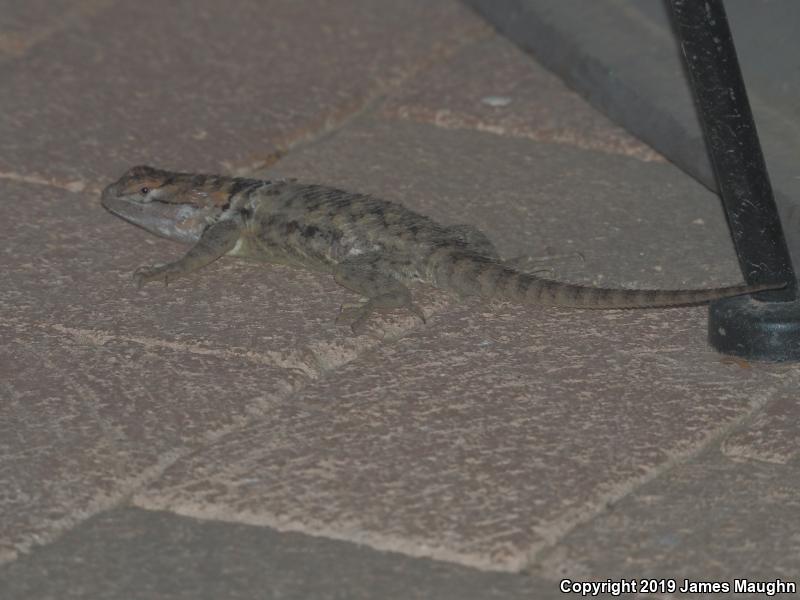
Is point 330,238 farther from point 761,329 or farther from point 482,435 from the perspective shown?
point 761,329

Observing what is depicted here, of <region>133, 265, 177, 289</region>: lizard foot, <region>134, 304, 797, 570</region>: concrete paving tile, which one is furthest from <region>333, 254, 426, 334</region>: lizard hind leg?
<region>133, 265, 177, 289</region>: lizard foot

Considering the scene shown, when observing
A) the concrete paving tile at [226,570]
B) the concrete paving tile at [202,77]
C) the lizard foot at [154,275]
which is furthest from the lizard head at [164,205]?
the concrete paving tile at [226,570]

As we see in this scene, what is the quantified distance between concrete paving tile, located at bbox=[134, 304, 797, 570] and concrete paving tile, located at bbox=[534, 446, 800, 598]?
68 mm

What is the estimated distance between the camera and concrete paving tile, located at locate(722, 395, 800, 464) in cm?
401

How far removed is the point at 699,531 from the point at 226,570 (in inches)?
42.9

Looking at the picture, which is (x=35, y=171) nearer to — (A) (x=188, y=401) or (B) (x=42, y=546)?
(A) (x=188, y=401)

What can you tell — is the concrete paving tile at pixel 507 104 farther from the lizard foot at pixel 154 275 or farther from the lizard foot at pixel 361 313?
the lizard foot at pixel 154 275

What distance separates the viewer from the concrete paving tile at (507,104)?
6.15m

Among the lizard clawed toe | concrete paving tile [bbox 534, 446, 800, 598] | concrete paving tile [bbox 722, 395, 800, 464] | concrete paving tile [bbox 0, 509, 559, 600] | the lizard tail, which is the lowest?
concrete paving tile [bbox 0, 509, 559, 600]

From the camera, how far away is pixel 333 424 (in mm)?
4176

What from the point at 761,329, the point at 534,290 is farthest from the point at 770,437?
the point at 534,290

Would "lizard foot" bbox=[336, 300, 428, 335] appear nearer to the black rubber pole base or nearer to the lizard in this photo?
the lizard

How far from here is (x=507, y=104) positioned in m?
6.43

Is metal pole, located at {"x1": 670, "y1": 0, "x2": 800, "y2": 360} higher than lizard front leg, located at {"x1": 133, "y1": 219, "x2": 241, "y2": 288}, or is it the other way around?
metal pole, located at {"x1": 670, "y1": 0, "x2": 800, "y2": 360}
